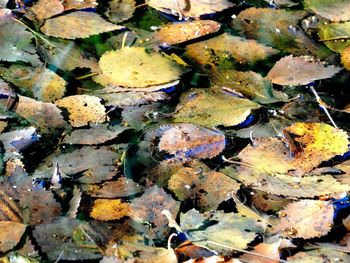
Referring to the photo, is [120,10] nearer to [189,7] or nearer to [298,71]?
[189,7]

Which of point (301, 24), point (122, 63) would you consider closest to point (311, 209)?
point (122, 63)

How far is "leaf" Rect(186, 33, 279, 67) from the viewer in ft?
5.34

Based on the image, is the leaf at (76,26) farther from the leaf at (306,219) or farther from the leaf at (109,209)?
the leaf at (306,219)

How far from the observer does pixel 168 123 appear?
55.1 inches

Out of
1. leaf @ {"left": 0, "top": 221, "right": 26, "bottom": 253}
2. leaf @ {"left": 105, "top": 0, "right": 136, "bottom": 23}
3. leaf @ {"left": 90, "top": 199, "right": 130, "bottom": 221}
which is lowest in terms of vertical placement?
leaf @ {"left": 90, "top": 199, "right": 130, "bottom": 221}

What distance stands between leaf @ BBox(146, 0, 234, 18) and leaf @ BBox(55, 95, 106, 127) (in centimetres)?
47

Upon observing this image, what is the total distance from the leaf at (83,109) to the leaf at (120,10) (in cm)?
37

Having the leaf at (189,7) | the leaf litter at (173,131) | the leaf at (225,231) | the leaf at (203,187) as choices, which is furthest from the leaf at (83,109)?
the leaf at (189,7)

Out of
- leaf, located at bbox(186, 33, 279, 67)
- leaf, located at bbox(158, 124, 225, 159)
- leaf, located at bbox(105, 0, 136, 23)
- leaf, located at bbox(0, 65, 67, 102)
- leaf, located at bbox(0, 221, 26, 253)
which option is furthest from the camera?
leaf, located at bbox(105, 0, 136, 23)

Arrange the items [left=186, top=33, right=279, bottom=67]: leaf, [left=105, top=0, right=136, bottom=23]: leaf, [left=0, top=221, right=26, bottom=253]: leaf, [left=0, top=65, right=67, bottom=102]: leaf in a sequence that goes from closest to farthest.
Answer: [left=0, top=221, right=26, bottom=253]: leaf
[left=0, top=65, right=67, bottom=102]: leaf
[left=186, top=33, right=279, bottom=67]: leaf
[left=105, top=0, right=136, bottom=23]: leaf

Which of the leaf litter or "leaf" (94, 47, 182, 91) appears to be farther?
"leaf" (94, 47, 182, 91)

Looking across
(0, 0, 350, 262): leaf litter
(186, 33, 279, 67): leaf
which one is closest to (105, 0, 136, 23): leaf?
(0, 0, 350, 262): leaf litter

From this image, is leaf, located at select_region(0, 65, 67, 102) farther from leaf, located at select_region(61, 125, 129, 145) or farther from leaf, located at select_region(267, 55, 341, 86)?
leaf, located at select_region(267, 55, 341, 86)

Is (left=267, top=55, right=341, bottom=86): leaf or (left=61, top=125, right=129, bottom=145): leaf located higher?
(left=267, top=55, right=341, bottom=86): leaf
